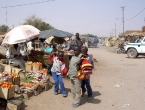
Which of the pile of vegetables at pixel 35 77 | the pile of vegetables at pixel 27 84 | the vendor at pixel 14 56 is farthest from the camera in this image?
the vendor at pixel 14 56

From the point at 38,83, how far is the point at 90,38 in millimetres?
30948

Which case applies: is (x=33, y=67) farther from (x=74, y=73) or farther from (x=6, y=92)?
(x=6, y=92)

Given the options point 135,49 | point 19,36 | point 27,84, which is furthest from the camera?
point 135,49

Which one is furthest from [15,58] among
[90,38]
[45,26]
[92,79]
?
[45,26]

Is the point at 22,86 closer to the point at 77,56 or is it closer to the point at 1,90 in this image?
the point at 1,90

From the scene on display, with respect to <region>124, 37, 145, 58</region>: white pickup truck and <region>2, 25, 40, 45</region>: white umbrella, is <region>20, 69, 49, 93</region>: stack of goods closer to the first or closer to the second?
<region>2, 25, 40, 45</region>: white umbrella

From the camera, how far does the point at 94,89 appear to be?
747cm

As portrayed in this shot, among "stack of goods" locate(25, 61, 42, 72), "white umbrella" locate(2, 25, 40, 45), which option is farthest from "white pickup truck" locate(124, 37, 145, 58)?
"stack of goods" locate(25, 61, 42, 72)

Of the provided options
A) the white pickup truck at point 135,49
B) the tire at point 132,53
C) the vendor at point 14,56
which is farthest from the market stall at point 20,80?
the tire at point 132,53

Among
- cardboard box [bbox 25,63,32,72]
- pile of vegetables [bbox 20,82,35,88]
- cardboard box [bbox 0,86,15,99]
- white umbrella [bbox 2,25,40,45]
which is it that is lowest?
pile of vegetables [bbox 20,82,35,88]

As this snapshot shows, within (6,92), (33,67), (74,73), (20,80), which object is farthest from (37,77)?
(6,92)

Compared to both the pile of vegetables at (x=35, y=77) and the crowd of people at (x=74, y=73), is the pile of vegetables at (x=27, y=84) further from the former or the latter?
the crowd of people at (x=74, y=73)

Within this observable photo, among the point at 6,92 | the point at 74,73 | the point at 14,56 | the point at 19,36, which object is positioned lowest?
the point at 6,92

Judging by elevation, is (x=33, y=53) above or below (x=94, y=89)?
above
